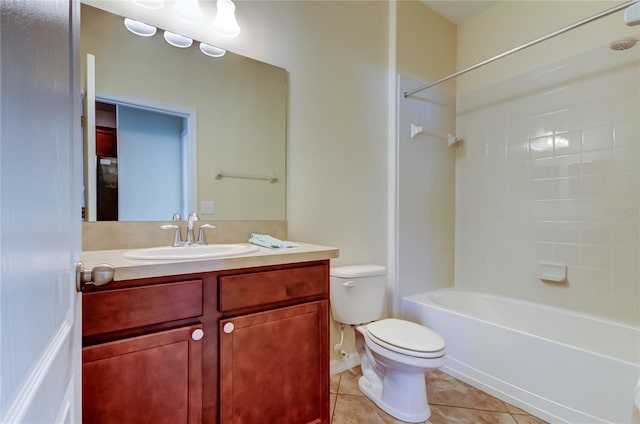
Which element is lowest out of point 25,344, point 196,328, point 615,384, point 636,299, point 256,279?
point 615,384

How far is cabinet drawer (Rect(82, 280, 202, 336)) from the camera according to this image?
0.86m

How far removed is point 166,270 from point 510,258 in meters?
2.40

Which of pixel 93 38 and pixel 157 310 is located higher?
pixel 93 38

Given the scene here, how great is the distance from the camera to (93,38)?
127cm

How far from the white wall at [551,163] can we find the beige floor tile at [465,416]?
945 mm

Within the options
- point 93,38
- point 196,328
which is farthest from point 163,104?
point 196,328

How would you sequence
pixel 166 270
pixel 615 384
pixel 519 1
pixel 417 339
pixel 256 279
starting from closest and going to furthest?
1. pixel 166 270
2. pixel 256 279
3. pixel 615 384
4. pixel 417 339
5. pixel 519 1

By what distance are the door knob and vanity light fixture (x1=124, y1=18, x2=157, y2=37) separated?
1.24 metres

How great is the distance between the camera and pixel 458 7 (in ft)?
8.09

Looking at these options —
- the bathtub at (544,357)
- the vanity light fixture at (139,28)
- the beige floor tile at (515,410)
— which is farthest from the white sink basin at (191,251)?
the beige floor tile at (515,410)

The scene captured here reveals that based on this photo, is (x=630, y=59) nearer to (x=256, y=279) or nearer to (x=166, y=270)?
(x=256, y=279)

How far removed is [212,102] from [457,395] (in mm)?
2133

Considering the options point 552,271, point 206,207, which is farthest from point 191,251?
point 552,271

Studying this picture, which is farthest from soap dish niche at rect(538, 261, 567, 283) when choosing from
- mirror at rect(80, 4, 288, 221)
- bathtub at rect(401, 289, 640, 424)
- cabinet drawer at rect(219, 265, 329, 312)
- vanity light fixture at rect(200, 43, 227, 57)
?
vanity light fixture at rect(200, 43, 227, 57)
